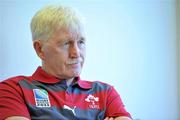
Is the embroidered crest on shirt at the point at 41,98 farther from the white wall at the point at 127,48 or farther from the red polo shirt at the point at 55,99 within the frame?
the white wall at the point at 127,48

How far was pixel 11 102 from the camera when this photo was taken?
1297 mm

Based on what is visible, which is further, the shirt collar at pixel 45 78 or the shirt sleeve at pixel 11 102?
the shirt collar at pixel 45 78

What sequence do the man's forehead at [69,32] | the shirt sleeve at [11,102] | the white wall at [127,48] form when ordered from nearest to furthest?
the shirt sleeve at [11,102] → the man's forehead at [69,32] → the white wall at [127,48]

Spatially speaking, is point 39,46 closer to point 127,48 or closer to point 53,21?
point 53,21

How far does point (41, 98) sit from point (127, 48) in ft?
2.99

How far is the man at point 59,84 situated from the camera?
1349 millimetres

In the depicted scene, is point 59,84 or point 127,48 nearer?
point 59,84

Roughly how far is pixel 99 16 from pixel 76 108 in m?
0.86

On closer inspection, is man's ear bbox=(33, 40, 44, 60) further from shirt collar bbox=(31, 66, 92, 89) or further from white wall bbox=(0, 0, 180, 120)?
white wall bbox=(0, 0, 180, 120)

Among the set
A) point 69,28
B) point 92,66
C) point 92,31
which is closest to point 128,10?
point 92,31

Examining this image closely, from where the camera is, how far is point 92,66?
2076 millimetres

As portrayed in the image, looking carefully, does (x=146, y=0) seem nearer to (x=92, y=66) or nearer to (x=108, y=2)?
(x=108, y=2)

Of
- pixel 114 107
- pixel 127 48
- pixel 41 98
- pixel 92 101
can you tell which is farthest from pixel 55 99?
pixel 127 48

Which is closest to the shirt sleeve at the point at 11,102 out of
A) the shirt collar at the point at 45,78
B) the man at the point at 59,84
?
the man at the point at 59,84
